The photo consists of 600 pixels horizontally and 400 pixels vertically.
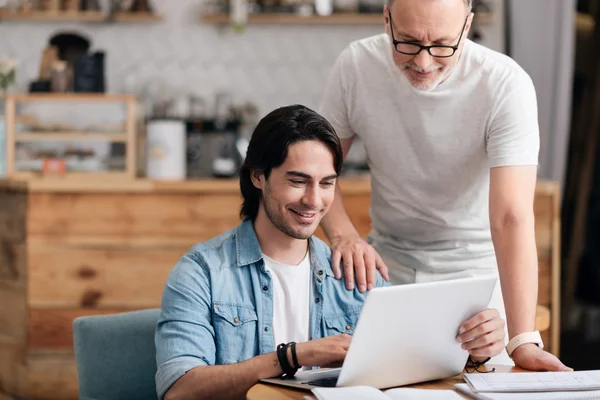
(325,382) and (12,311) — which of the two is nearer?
A: (325,382)

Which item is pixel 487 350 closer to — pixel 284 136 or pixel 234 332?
pixel 234 332

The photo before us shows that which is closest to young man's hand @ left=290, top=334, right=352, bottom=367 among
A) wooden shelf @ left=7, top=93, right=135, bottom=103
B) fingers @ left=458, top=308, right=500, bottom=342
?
fingers @ left=458, top=308, right=500, bottom=342

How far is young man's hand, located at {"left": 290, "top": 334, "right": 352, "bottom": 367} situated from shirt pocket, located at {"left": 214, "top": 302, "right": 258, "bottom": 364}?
26 centimetres

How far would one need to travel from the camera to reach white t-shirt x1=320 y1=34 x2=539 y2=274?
2.14m

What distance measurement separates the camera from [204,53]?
5039 mm

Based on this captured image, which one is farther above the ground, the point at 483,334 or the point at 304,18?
the point at 304,18

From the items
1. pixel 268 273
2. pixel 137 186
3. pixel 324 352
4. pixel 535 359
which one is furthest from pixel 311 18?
pixel 324 352

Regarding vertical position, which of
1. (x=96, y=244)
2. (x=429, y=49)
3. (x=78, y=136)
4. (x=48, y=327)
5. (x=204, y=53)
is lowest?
(x=48, y=327)

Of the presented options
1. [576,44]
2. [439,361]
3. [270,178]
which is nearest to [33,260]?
[270,178]

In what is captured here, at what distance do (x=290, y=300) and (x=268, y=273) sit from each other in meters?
0.08

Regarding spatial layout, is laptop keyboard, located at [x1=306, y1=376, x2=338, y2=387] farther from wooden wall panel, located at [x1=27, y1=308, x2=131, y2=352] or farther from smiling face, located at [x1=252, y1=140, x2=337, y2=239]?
wooden wall panel, located at [x1=27, y1=308, x2=131, y2=352]

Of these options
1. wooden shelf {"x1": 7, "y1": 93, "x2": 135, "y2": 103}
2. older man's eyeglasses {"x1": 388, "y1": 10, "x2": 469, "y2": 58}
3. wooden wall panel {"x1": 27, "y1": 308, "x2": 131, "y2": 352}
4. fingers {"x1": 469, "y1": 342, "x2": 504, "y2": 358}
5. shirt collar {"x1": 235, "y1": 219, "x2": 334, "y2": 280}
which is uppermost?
older man's eyeglasses {"x1": 388, "y1": 10, "x2": 469, "y2": 58}

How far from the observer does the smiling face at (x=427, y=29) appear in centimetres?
189

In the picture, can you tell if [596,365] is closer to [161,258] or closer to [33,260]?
[161,258]
